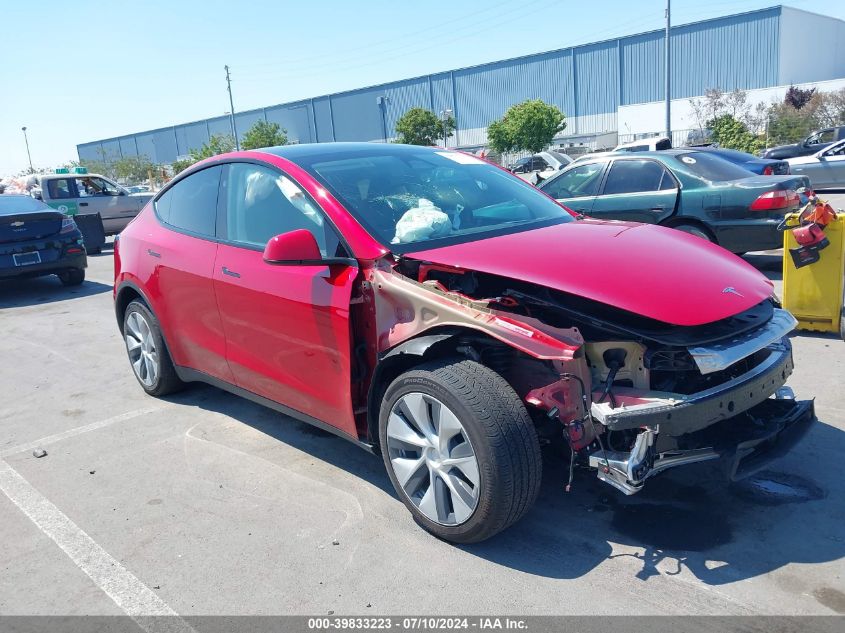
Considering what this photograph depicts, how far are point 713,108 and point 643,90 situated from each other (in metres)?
11.1

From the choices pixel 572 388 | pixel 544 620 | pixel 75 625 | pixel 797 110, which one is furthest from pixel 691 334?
pixel 797 110

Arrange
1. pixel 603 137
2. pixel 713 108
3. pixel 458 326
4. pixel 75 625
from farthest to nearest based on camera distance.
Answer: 1. pixel 603 137
2. pixel 713 108
3. pixel 458 326
4. pixel 75 625

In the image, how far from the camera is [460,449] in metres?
3.02

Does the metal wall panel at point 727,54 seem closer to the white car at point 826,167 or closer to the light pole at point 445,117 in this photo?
the light pole at point 445,117

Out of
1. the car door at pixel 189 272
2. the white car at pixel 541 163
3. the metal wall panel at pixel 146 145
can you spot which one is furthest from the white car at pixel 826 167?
the metal wall panel at pixel 146 145

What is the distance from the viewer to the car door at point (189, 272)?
14.3 ft

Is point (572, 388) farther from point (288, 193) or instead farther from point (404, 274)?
point (288, 193)

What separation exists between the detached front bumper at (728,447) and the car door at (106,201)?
56.6 feet

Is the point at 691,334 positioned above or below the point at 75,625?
above

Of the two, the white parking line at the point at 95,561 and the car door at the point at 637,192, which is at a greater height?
the car door at the point at 637,192

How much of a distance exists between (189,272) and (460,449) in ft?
7.59

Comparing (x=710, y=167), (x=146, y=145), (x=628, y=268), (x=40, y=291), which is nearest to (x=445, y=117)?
(x=40, y=291)

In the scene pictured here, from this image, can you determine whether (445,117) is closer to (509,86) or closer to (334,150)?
(509,86)

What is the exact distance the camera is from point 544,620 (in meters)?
2.65
